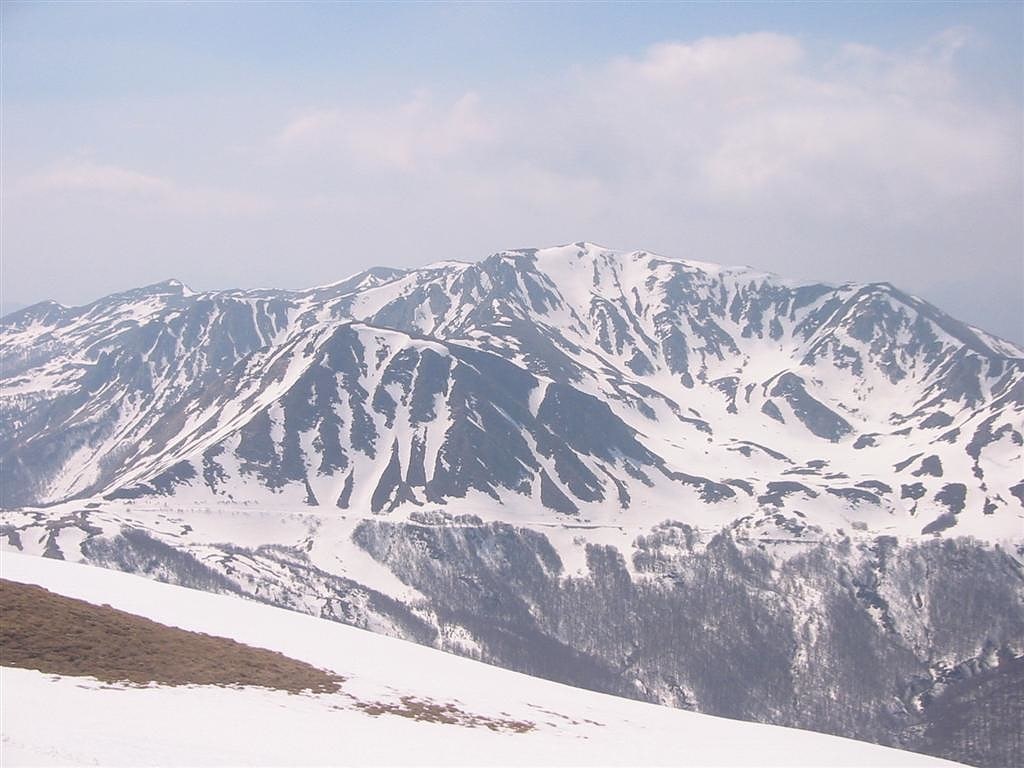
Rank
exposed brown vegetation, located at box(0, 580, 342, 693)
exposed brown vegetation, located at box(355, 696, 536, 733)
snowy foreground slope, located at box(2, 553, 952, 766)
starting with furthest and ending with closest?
exposed brown vegetation, located at box(355, 696, 536, 733) < exposed brown vegetation, located at box(0, 580, 342, 693) < snowy foreground slope, located at box(2, 553, 952, 766)

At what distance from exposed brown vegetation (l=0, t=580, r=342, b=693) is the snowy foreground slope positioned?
157 cm

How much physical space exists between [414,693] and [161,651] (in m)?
14.4

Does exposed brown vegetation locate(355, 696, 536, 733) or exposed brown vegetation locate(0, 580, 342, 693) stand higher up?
exposed brown vegetation locate(0, 580, 342, 693)

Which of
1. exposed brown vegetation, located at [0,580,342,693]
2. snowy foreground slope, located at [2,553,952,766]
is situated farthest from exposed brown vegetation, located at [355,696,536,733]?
exposed brown vegetation, located at [0,580,342,693]

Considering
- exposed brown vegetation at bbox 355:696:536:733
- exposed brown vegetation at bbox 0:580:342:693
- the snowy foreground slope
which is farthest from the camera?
exposed brown vegetation at bbox 355:696:536:733

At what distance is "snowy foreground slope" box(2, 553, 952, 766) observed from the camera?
30.2 metres

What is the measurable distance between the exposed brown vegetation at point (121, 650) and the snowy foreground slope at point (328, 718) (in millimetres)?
1569

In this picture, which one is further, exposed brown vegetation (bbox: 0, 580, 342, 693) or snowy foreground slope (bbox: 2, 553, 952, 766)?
exposed brown vegetation (bbox: 0, 580, 342, 693)

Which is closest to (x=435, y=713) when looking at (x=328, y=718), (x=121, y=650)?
(x=328, y=718)

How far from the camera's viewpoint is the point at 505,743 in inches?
1577

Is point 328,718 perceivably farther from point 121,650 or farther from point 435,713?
point 121,650

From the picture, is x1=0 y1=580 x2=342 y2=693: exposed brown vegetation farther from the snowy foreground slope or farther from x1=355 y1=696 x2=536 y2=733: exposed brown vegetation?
x1=355 y1=696 x2=536 y2=733: exposed brown vegetation

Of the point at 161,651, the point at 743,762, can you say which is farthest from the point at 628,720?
the point at 161,651

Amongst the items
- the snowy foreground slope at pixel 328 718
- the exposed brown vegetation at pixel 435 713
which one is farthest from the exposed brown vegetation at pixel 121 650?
the exposed brown vegetation at pixel 435 713
